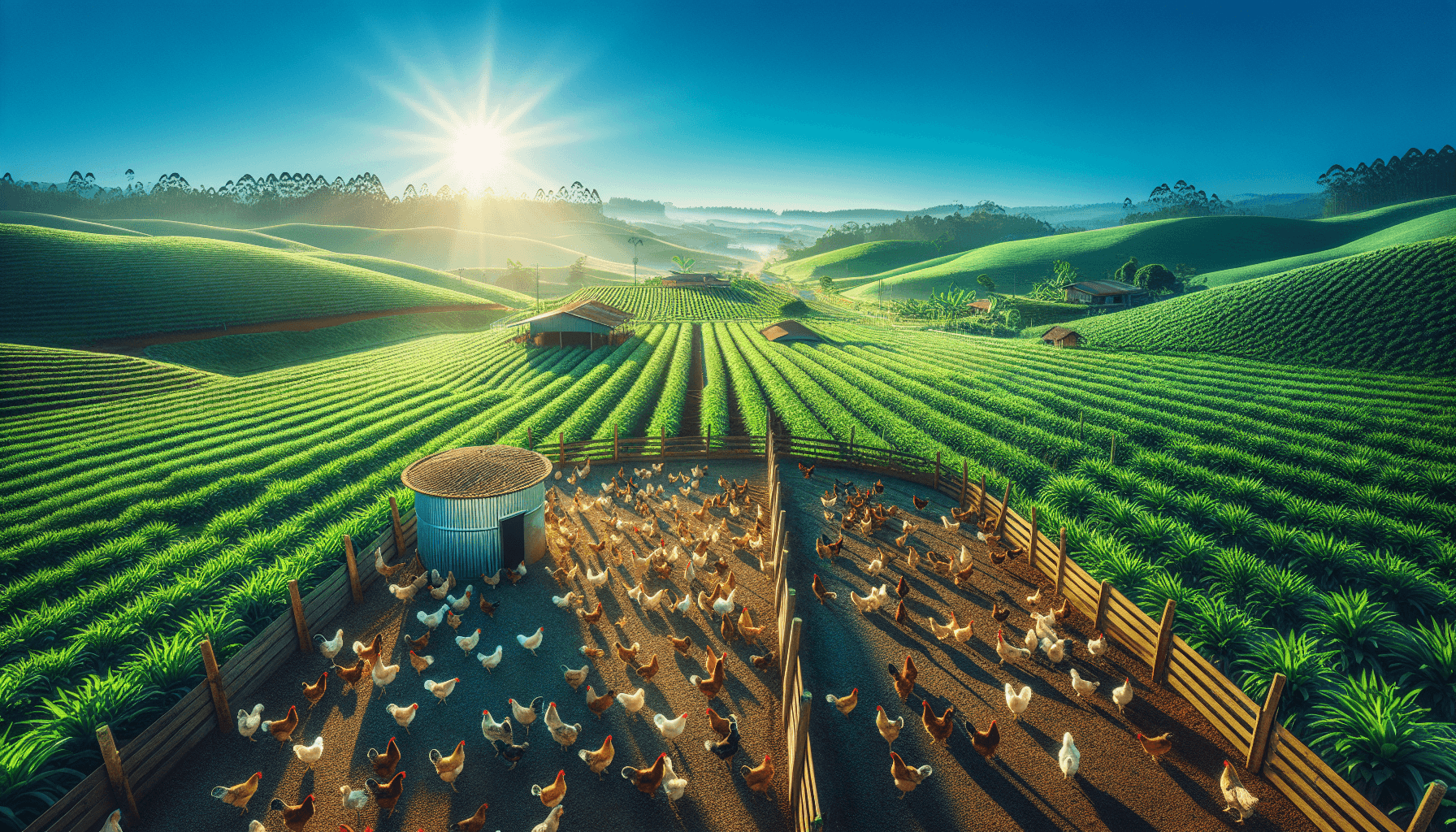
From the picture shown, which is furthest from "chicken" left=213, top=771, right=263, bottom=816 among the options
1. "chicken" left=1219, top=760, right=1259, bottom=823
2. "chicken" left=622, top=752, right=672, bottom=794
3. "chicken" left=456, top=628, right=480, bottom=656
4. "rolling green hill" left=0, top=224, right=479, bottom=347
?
"rolling green hill" left=0, top=224, right=479, bottom=347

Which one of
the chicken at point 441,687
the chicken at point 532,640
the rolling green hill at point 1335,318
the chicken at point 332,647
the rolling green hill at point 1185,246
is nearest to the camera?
the chicken at point 441,687

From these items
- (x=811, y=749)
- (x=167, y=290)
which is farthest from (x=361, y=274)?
(x=811, y=749)

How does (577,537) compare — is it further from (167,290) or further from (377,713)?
(167,290)

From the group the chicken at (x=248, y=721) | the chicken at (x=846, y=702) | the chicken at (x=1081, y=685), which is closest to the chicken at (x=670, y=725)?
the chicken at (x=846, y=702)

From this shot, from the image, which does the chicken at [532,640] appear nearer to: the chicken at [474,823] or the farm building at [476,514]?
the farm building at [476,514]

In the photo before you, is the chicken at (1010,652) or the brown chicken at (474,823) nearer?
the brown chicken at (474,823)

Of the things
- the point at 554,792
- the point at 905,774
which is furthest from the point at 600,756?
the point at 905,774

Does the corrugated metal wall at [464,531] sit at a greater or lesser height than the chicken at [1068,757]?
greater
